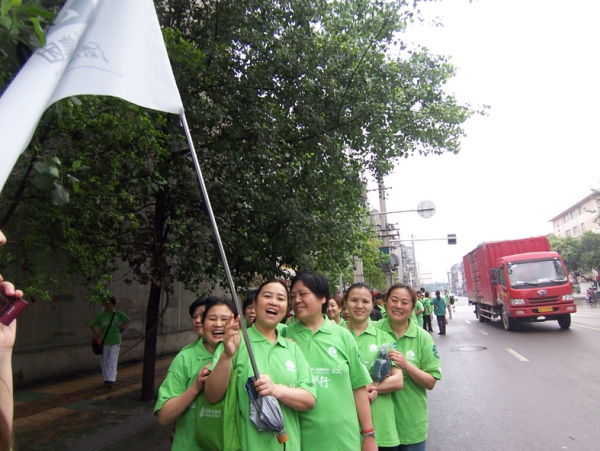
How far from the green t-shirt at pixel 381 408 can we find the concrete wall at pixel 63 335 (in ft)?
16.0

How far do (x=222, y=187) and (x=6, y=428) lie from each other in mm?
6242

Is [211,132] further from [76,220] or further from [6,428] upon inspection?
[6,428]

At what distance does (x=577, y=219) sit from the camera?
7494 centimetres

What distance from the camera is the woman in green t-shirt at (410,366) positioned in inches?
133

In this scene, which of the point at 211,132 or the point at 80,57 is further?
the point at 211,132

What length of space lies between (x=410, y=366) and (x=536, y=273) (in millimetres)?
15347

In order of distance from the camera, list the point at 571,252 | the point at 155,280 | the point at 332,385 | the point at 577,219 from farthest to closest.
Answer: the point at 577,219 < the point at 571,252 < the point at 155,280 < the point at 332,385

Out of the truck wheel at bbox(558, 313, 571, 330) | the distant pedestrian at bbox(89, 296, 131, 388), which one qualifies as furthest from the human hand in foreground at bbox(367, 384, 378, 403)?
the truck wheel at bbox(558, 313, 571, 330)

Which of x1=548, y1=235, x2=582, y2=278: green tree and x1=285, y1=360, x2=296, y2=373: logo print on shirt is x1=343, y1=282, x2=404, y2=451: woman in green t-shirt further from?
x1=548, y1=235, x2=582, y2=278: green tree

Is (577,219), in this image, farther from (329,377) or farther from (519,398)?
(329,377)

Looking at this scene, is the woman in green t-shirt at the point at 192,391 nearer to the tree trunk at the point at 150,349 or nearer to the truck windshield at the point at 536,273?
the tree trunk at the point at 150,349

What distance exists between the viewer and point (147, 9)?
2.79 m

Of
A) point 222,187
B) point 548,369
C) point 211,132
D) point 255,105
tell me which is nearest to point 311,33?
point 255,105

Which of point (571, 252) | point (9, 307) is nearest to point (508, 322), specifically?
point (9, 307)
